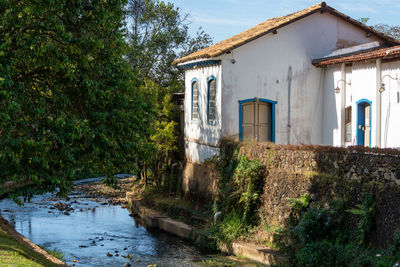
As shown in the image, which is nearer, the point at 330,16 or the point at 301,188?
the point at 301,188

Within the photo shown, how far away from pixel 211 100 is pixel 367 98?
669 centimetres

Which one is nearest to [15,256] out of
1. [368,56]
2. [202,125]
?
[202,125]

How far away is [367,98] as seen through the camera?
1962 centimetres

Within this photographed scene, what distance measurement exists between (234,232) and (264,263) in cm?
251

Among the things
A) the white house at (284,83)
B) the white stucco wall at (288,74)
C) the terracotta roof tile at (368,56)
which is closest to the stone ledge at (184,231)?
the white house at (284,83)

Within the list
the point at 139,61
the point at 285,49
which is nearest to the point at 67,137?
the point at 285,49

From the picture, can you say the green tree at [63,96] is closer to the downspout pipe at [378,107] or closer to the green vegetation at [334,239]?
the green vegetation at [334,239]

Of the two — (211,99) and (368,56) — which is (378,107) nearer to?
(368,56)

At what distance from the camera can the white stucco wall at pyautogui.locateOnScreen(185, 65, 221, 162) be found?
2184 cm

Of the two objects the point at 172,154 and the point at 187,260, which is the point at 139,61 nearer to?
the point at 172,154

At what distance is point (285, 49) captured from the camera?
74.6 ft

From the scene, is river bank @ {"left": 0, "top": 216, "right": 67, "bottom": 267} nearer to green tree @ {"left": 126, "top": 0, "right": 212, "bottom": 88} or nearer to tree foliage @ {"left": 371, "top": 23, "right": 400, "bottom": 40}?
green tree @ {"left": 126, "top": 0, "right": 212, "bottom": 88}

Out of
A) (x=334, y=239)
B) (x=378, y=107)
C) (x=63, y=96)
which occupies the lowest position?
(x=334, y=239)

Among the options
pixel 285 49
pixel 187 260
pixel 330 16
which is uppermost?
pixel 330 16
